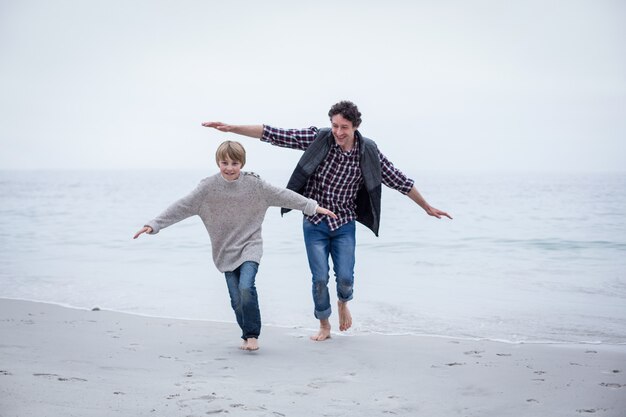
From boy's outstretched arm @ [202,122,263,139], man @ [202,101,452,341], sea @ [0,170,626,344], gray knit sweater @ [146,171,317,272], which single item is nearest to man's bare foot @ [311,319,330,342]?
man @ [202,101,452,341]

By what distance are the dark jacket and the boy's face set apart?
1.74ft

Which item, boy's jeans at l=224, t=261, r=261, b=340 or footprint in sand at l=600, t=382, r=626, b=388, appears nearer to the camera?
footprint in sand at l=600, t=382, r=626, b=388

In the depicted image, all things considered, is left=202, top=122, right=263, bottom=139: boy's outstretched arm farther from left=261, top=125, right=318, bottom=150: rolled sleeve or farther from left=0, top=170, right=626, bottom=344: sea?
left=0, top=170, right=626, bottom=344: sea

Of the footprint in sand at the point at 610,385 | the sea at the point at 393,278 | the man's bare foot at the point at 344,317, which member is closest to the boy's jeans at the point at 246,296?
the man's bare foot at the point at 344,317

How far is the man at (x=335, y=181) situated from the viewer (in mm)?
5316

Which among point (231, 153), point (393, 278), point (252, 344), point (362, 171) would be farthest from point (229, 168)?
point (393, 278)

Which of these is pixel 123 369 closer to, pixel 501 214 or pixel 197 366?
pixel 197 366

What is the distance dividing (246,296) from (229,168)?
0.94 metres

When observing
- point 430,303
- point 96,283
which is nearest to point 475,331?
point 430,303

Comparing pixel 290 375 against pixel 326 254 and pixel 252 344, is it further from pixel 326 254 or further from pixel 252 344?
pixel 326 254

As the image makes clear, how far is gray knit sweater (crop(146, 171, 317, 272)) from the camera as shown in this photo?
16.4 feet

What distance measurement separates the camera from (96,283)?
9438 mm

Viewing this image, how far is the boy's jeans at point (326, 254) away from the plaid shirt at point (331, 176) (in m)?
0.08

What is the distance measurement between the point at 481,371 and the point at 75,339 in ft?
10.3
